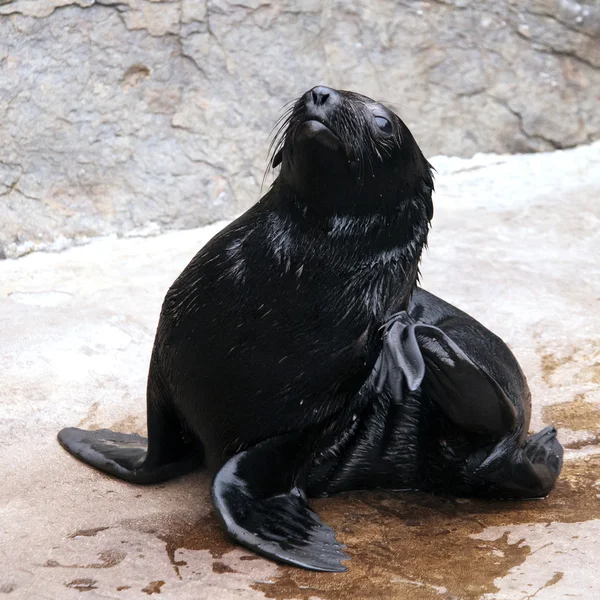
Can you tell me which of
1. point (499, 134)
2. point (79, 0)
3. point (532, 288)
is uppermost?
point (79, 0)

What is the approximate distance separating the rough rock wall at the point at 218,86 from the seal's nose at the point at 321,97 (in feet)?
11.6

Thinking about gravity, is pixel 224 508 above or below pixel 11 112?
below

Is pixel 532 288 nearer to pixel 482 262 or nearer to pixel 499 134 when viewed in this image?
pixel 482 262

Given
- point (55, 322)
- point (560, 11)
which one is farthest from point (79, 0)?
point (560, 11)

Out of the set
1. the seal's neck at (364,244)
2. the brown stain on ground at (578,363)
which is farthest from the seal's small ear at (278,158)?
the brown stain on ground at (578,363)

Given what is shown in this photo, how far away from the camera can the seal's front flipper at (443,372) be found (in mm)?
3439

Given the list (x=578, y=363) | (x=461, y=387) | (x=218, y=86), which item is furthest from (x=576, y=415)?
(x=218, y=86)

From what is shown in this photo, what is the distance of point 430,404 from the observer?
3805 millimetres

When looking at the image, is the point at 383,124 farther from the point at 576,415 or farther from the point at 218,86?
the point at 218,86

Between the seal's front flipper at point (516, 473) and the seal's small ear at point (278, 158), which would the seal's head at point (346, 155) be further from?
the seal's front flipper at point (516, 473)

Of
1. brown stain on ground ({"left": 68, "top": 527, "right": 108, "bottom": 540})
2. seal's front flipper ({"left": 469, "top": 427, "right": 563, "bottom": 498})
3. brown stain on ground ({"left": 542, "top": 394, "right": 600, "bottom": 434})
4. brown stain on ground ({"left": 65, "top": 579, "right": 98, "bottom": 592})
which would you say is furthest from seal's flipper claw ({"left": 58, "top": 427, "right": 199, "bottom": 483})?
brown stain on ground ({"left": 542, "top": 394, "right": 600, "bottom": 434})

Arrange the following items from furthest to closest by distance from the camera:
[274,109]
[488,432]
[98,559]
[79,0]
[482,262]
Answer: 1. [274,109]
2. [79,0]
3. [482,262]
4. [488,432]
5. [98,559]

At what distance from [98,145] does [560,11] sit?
4011 mm

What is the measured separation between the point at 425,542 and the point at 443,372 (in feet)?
1.83
